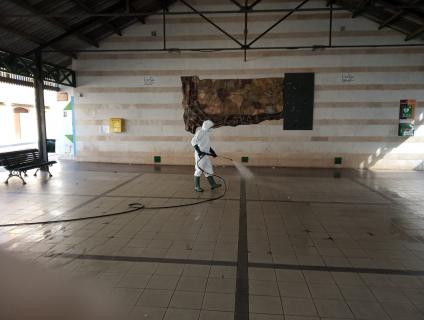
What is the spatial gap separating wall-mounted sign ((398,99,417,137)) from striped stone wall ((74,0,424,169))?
0.19 meters

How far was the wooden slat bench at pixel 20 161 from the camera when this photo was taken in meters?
9.18

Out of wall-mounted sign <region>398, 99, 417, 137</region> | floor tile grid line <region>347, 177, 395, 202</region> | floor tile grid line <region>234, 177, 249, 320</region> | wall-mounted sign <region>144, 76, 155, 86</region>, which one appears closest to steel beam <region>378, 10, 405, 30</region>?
wall-mounted sign <region>398, 99, 417, 137</region>

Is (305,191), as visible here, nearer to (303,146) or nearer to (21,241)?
(303,146)

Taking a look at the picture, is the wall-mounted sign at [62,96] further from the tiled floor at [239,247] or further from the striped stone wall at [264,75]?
the tiled floor at [239,247]

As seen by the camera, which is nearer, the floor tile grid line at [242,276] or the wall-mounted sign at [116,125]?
the floor tile grid line at [242,276]

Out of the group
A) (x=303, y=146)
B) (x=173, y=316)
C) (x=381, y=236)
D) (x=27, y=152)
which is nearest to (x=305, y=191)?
(x=381, y=236)

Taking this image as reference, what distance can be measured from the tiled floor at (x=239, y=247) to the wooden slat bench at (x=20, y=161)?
668 millimetres

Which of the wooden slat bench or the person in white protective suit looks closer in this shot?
the person in white protective suit

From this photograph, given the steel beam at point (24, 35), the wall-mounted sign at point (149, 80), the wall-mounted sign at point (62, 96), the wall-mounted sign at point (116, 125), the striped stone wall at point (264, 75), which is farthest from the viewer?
the wall-mounted sign at point (62, 96)

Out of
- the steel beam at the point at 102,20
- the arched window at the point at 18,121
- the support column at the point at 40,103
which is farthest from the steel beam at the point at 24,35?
the arched window at the point at 18,121

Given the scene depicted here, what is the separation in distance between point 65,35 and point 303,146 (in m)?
9.23

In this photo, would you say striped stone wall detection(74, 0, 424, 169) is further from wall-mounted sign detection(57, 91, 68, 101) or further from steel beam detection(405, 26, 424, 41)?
wall-mounted sign detection(57, 91, 68, 101)

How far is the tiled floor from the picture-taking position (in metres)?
3.35

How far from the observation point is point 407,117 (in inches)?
455
